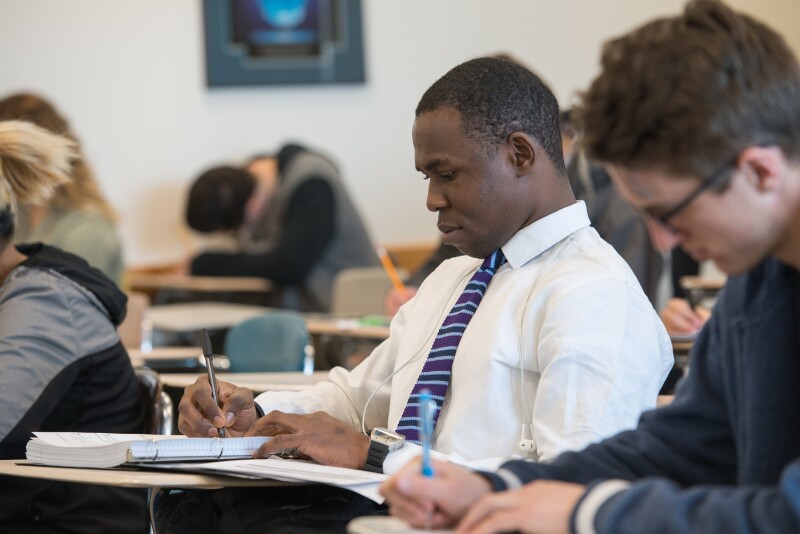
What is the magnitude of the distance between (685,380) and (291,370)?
2132 millimetres

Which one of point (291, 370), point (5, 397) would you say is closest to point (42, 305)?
point (5, 397)

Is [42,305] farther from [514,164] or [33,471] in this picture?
[514,164]

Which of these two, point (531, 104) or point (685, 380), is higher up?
point (531, 104)

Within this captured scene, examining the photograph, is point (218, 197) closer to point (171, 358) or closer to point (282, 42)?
point (282, 42)

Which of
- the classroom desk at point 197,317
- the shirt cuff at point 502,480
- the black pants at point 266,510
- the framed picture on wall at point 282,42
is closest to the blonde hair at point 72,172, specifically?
the classroom desk at point 197,317

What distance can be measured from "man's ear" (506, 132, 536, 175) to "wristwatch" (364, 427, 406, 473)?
477 mm

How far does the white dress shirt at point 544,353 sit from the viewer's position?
165 cm

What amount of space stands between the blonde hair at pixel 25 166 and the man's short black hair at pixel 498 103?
90cm

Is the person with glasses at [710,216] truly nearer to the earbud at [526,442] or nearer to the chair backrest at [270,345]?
the earbud at [526,442]

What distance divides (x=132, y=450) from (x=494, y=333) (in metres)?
0.57

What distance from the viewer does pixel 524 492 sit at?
1.20 m

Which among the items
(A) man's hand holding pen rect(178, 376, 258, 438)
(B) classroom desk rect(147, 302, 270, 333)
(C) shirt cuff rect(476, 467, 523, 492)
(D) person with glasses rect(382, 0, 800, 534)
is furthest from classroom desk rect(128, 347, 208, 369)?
(D) person with glasses rect(382, 0, 800, 534)

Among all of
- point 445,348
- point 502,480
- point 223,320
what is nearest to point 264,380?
point 445,348

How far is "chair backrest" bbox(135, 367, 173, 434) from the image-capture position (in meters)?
2.47
